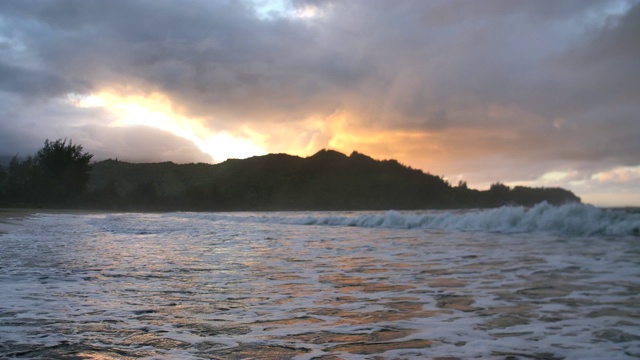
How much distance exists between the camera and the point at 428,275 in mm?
7016

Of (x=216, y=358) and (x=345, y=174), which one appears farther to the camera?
(x=345, y=174)

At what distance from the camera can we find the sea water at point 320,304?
3.42m

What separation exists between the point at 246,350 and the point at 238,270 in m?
4.31

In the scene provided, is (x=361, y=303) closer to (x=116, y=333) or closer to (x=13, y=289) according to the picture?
(x=116, y=333)

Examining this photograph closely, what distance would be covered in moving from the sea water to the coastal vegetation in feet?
125

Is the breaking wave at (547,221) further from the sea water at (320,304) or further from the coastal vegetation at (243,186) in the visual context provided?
the coastal vegetation at (243,186)

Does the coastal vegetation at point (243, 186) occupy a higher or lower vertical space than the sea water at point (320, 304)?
higher

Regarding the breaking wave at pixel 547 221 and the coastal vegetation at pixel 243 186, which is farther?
the coastal vegetation at pixel 243 186

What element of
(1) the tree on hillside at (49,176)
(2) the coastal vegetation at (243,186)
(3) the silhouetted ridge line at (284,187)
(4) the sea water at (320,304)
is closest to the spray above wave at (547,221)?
(4) the sea water at (320,304)

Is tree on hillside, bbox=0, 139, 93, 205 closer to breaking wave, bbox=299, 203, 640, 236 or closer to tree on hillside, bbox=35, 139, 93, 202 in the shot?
tree on hillside, bbox=35, 139, 93, 202

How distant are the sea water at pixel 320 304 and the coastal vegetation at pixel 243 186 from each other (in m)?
38.1

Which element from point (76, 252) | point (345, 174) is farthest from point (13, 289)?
point (345, 174)

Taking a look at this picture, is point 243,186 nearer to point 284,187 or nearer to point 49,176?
point 284,187

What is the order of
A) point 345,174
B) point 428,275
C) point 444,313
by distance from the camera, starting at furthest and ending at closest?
point 345,174
point 428,275
point 444,313
